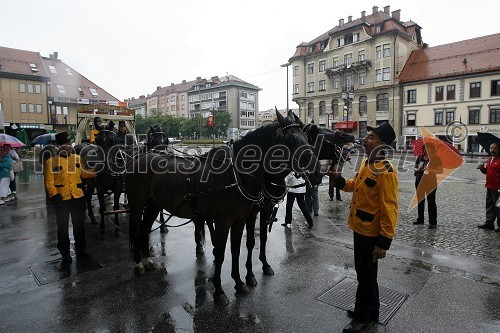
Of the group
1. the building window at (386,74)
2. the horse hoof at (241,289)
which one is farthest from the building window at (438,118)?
the horse hoof at (241,289)

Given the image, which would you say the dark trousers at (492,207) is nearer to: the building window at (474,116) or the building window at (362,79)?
the building window at (474,116)

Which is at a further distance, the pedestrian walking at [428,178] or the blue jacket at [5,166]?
the blue jacket at [5,166]

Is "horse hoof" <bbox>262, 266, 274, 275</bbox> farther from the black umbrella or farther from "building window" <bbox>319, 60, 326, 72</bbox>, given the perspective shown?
"building window" <bbox>319, 60, 326, 72</bbox>

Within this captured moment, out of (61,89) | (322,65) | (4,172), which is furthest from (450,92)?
(61,89)

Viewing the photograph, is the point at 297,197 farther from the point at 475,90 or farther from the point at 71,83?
the point at 71,83

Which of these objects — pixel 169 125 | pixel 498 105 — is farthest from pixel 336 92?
pixel 169 125

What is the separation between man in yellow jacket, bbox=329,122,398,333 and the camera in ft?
10.1

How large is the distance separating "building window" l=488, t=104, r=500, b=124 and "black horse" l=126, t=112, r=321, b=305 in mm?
41795

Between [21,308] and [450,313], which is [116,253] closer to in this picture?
[21,308]

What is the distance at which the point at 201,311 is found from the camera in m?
3.73

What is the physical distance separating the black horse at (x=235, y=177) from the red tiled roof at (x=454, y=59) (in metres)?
42.5

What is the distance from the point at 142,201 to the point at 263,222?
2031 millimetres

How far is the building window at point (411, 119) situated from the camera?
4147cm

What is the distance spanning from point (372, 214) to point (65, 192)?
16.1 feet
